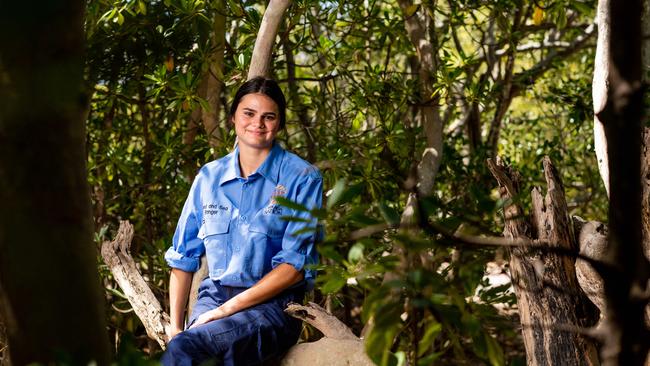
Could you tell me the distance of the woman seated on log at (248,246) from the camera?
335cm

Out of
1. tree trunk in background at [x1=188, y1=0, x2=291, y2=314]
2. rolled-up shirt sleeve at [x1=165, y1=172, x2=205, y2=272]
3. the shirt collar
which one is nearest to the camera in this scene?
the shirt collar

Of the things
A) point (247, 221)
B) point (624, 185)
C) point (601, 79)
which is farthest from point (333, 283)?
point (601, 79)

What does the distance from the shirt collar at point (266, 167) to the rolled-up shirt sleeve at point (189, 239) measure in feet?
0.52

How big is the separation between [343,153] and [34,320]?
326 centimetres

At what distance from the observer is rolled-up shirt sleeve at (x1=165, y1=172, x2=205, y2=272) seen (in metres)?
3.79

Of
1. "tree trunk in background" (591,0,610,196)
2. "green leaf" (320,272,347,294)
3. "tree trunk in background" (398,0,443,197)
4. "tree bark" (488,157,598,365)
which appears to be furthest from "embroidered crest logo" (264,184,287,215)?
"tree trunk in background" (398,0,443,197)

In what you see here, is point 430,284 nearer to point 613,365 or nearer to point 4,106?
point 613,365

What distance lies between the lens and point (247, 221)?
11.8 feet

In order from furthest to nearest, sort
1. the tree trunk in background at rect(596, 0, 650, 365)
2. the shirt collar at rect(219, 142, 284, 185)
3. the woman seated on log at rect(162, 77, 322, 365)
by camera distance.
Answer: the shirt collar at rect(219, 142, 284, 185) < the woman seated on log at rect(162, 77, 322, 365) < the tree trunk in background at rect(596, 0, 650, 365)

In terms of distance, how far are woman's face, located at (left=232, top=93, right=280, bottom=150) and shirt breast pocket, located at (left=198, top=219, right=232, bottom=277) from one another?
0.36 metres

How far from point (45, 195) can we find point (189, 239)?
217 centimetres

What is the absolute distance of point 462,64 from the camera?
16.0 feet

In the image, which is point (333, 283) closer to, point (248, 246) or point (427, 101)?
point (248, 246)

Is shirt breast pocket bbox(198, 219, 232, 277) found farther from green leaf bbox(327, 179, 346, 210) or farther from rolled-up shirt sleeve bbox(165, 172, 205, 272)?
green leaf bbox(327, 179, 346, 210)
